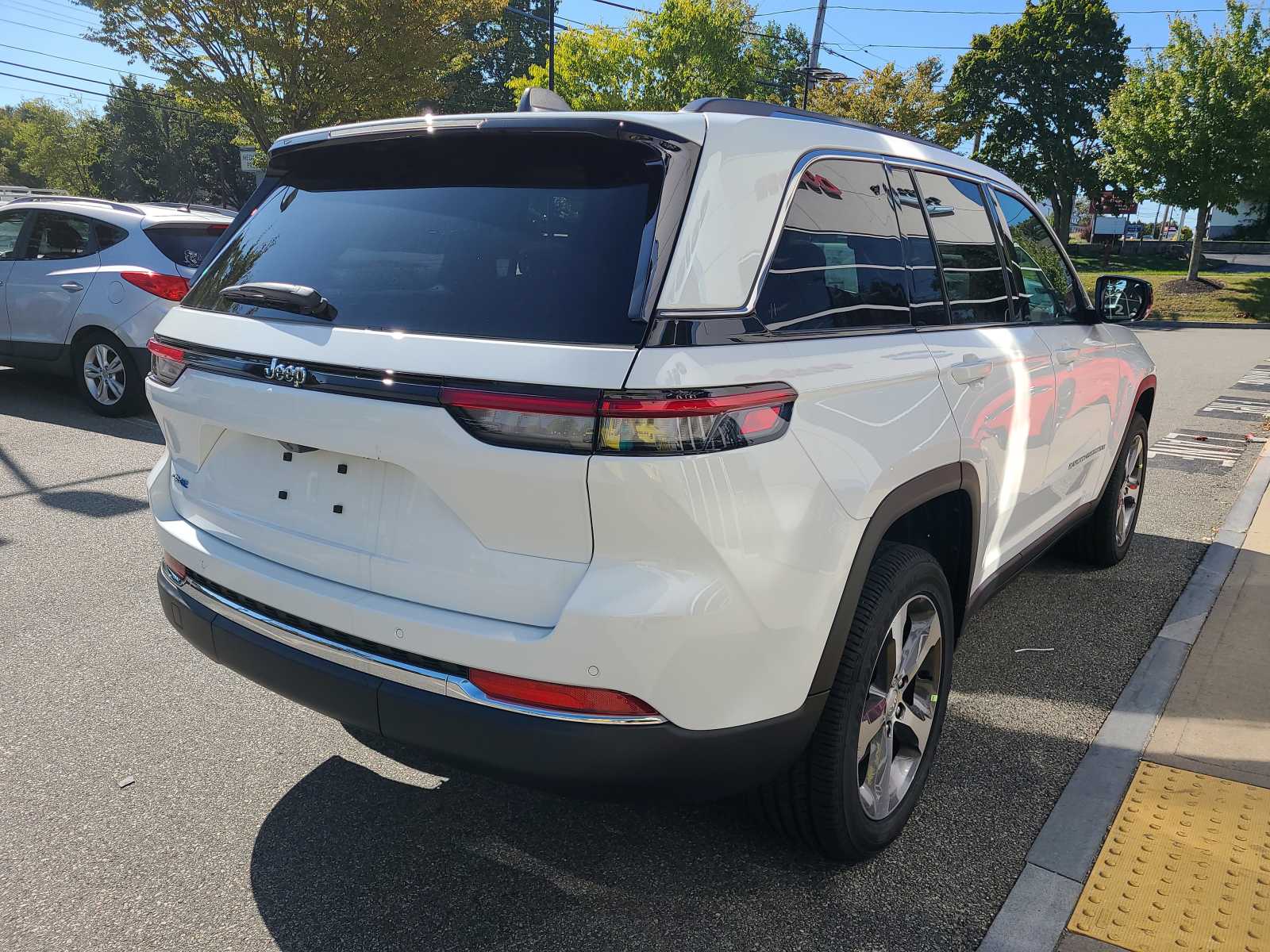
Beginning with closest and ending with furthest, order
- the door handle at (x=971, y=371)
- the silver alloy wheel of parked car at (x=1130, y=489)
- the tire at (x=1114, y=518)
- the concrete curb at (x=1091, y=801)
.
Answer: the concrete curb at (x=1091, y=801), the door handle at (x=971, y=371), the tire at (x=1114, y=518), the silver alloy wheel of parked car at (x=1130, y=489)

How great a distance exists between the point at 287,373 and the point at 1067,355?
290 centimetres

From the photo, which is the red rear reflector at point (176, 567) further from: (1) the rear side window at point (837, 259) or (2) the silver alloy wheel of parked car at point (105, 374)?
(2) the silver alloy wheel of parked car at point (105, 374)

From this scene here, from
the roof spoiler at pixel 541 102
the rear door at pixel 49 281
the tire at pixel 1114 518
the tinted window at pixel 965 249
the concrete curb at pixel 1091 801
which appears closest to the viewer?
the concrete curb at pixel 1091 801

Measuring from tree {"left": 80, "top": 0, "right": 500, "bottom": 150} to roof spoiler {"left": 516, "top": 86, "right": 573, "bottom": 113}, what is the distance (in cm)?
1843

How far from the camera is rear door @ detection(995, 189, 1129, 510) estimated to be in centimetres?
371

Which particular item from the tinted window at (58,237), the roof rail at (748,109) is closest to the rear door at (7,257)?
the tinted window at (58,237)

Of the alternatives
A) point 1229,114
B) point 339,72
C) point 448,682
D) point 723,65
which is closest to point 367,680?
point 448,682

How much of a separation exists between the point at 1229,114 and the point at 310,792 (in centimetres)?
3230

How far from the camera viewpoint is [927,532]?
2961 mm

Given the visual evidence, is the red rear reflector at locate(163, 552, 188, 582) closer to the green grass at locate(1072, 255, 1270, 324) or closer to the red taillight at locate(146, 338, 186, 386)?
the red taillight at locate(146, 338, 186, 386)

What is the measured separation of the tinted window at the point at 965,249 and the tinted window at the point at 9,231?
26.6 feet

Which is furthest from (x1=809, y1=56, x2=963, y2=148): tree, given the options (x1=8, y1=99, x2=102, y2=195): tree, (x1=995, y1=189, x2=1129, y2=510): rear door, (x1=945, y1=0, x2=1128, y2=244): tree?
(x1=8, y1=99, x2=102, y2=195): tree

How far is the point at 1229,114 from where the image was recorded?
91.1ft

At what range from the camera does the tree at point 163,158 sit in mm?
68250
